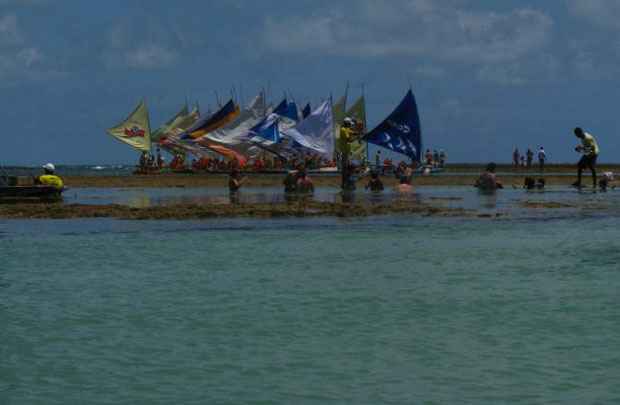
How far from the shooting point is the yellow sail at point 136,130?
80312 millimetres

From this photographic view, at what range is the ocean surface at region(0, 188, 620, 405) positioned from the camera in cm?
875

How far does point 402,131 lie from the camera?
53531mm

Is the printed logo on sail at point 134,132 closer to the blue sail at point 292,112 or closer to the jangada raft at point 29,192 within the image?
the blue sail at point 292,112

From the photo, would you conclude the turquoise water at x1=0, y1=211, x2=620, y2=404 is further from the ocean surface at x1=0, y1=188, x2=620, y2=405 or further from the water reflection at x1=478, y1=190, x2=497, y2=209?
the water reflection at x1=478, y1=190, x2=497, y2=209

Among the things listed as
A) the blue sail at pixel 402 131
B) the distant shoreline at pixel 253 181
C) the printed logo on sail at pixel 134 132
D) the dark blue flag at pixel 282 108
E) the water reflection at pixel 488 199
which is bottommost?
the water reflection at pixel 488 199

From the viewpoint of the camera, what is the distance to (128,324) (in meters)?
11.5

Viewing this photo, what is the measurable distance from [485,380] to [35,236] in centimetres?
1476

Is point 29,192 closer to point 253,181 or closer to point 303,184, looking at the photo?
point 303,184

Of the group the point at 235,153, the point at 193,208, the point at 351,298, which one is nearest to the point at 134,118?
the point at 235,153

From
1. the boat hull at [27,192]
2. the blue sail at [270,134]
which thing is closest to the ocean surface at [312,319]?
the boat hull at [27,192]

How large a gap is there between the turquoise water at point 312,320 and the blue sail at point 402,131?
32450 millimetres

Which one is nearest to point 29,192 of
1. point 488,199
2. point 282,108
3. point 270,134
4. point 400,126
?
point 488,199

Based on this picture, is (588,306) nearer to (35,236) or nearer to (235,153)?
(35,236)

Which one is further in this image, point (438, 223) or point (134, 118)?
point (134, 118)
